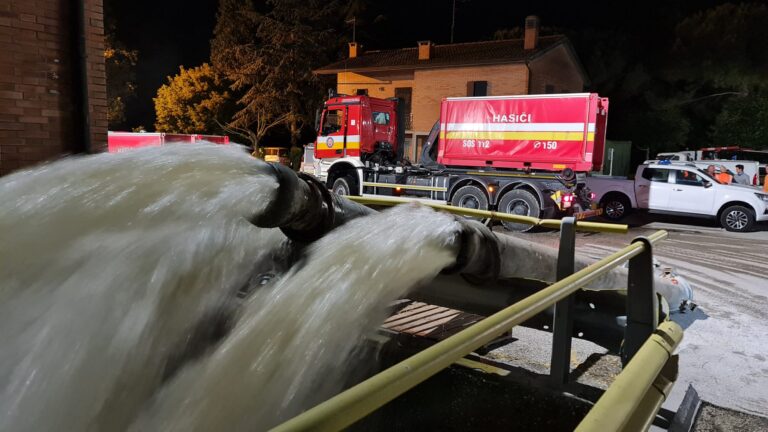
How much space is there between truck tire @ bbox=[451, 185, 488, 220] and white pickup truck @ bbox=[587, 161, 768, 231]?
3.38 metres

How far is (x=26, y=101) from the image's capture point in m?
5.79

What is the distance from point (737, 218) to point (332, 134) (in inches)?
435

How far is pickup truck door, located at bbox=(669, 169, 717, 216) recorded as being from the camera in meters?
14.7

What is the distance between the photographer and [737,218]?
14.4 metres

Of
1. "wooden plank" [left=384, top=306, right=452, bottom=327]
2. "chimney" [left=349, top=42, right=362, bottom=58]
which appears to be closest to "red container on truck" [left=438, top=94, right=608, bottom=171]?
"wooden plank" [left=384, top=306, right=452, bottom=327]

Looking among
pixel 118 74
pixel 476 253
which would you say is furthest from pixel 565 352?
pixel 118 74

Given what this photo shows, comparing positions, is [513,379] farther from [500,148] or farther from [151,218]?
[500,148]

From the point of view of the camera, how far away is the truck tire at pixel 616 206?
15711mm

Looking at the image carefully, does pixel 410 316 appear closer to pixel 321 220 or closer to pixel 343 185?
pixel 321 220

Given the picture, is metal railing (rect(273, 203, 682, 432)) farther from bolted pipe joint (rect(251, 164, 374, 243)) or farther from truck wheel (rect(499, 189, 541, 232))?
truck wheel (rect(499, 189, 541, 232))

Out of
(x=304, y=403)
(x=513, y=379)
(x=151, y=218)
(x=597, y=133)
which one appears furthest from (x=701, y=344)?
(x=597, y=133)

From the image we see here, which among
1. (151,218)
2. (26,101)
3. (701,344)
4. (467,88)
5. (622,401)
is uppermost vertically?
(467,88)

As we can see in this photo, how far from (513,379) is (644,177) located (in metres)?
13.3

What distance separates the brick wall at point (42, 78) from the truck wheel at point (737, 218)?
14522mm
